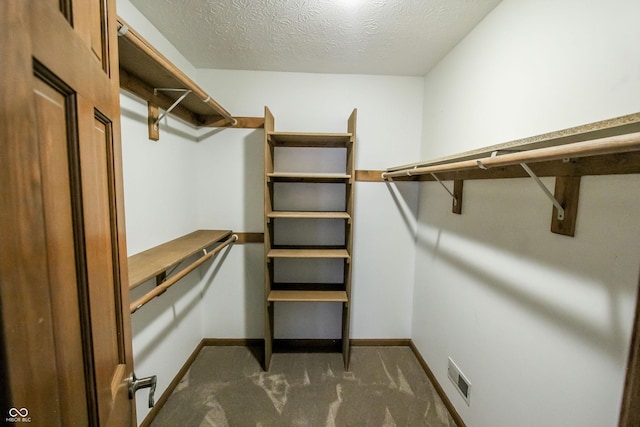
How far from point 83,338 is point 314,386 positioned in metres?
1.74

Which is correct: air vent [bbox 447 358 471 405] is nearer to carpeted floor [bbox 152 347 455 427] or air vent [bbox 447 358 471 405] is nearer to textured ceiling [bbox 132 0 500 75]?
carpeted floor [bbox 152 347 455 427]

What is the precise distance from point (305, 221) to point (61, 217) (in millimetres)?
1787

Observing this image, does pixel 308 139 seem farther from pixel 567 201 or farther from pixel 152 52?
pixel 567 201

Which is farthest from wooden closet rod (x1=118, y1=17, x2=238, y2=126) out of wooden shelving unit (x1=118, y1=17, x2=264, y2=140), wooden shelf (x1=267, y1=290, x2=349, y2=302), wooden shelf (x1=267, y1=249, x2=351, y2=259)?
wooden shelf (x1=267, y1=290, x2=349, y2=302)

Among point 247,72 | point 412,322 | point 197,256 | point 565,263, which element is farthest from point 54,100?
point 412,322

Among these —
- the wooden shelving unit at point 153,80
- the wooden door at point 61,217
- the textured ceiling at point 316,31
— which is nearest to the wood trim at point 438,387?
the wooden door at point 61,217

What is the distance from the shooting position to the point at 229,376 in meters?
1.91

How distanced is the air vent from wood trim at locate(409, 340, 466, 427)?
0.53 ft

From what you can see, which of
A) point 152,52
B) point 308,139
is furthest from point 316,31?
point 152,52

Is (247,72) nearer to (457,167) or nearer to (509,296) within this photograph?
(457,167)

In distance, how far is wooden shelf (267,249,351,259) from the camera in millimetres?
1866

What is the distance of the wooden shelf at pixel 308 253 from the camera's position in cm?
187

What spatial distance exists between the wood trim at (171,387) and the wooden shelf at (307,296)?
84 centimetres

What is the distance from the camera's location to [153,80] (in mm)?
1362
